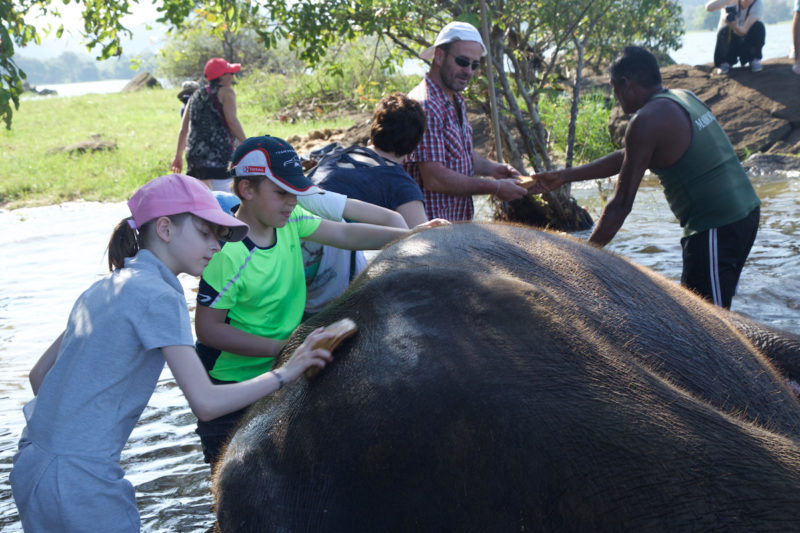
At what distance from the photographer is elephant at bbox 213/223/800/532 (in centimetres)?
166

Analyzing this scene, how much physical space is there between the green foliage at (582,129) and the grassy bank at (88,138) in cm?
539

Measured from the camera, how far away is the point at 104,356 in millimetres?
2295

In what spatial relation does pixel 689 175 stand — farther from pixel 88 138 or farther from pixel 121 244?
pixel 88 138

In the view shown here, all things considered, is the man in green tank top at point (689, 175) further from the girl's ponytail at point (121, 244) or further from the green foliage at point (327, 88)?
the green foliage at point (327, 88)

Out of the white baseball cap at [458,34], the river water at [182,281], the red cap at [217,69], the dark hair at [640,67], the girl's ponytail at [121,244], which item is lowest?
the river water at [182,281]

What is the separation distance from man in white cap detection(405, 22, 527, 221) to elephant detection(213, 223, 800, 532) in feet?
8.36

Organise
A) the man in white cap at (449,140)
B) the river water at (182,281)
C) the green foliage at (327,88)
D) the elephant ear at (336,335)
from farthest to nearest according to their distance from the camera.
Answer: the green foliage at (327,88)
the man in white cap at (449,140)
the river water at (182,281)
the elephant ear at (336,335)

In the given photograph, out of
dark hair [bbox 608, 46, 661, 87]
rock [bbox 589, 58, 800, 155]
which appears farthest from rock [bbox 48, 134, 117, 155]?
dark hair [bbox 608, 46, 661, 87]

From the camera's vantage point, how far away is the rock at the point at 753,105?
1270 cm

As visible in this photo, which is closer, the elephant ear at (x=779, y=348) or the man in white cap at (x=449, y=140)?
the elephant ear at (x=779, y=348)

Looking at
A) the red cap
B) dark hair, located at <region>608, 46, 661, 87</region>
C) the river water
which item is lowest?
the river water

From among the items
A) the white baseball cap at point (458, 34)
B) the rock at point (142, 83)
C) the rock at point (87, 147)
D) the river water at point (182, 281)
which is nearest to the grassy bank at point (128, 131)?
the rock at point (87, 147)

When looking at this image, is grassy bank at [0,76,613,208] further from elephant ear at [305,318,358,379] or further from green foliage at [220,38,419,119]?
elephant ear at [305,318,358,379]

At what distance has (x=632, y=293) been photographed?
256cm
